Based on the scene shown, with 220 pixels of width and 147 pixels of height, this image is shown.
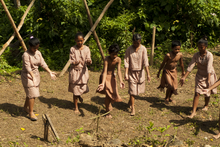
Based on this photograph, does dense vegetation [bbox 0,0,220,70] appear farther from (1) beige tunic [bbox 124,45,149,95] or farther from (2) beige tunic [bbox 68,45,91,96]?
(1) beige tunic [bbox 124,45,149,95]

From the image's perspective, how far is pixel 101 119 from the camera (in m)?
5.84

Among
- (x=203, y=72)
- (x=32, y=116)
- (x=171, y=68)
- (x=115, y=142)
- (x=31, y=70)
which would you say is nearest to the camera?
(x=115, y=142)

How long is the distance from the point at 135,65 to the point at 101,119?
1.45m

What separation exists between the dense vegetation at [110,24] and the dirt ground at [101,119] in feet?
6.43

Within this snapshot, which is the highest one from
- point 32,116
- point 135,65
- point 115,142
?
point 135,65

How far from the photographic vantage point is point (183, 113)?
6160 millimetres

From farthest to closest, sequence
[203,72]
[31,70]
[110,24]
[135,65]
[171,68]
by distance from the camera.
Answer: [110,24]
[171,68]
[135,65]
[203,72]
[31,70]

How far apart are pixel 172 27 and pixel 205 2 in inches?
64.7

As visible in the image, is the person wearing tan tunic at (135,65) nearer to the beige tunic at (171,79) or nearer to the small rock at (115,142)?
the beige tunic at (171,79)

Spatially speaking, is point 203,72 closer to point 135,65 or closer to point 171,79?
point 171,79

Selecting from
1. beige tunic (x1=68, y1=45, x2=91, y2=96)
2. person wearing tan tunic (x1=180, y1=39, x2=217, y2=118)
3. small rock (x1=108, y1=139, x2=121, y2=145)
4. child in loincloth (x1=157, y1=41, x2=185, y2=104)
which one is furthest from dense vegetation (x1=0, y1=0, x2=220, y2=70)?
small rock (x1=108, y1=139, x2=121, y2=145)

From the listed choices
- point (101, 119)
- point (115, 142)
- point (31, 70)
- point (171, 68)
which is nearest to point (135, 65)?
point (171, 68)

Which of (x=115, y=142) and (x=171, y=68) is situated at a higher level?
(x=171, y=68)

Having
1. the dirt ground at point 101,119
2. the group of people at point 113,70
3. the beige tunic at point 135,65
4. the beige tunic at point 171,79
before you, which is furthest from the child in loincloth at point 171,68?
the beige tunic at point 135,65
